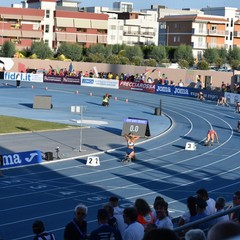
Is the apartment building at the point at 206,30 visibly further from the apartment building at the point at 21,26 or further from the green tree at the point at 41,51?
the green tree at the point at 41,51

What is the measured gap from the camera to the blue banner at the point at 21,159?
27.7 meters

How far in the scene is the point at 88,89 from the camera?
2916 inches

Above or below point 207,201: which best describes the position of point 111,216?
above

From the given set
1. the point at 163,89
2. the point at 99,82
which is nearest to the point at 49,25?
the point at 99,82

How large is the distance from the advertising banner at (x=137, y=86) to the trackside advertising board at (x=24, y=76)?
33.2ft

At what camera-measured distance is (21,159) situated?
28.6 m

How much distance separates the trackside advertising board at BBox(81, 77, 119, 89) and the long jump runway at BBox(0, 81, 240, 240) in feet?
116

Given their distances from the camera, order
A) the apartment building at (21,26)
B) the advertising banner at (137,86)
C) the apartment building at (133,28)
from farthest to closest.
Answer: the apartment building at (133,28)
the apartment building at (21,26)
the advertising banner at (137,86)

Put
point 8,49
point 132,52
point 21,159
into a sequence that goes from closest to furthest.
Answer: point 21,159, point 8,49, point 132,52

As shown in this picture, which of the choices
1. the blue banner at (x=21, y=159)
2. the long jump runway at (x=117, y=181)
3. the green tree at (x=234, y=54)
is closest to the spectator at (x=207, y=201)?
the long jump runway at (x=117, y=181)

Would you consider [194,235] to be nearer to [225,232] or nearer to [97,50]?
[225,232]

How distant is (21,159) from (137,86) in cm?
4681

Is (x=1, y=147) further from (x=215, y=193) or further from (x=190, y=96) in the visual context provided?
(x=190, y=96)

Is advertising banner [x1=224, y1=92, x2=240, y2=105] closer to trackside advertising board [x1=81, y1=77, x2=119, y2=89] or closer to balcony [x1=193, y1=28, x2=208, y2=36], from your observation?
trackside advertising board [x1=81, y1=77, x2=119, y2=89]
